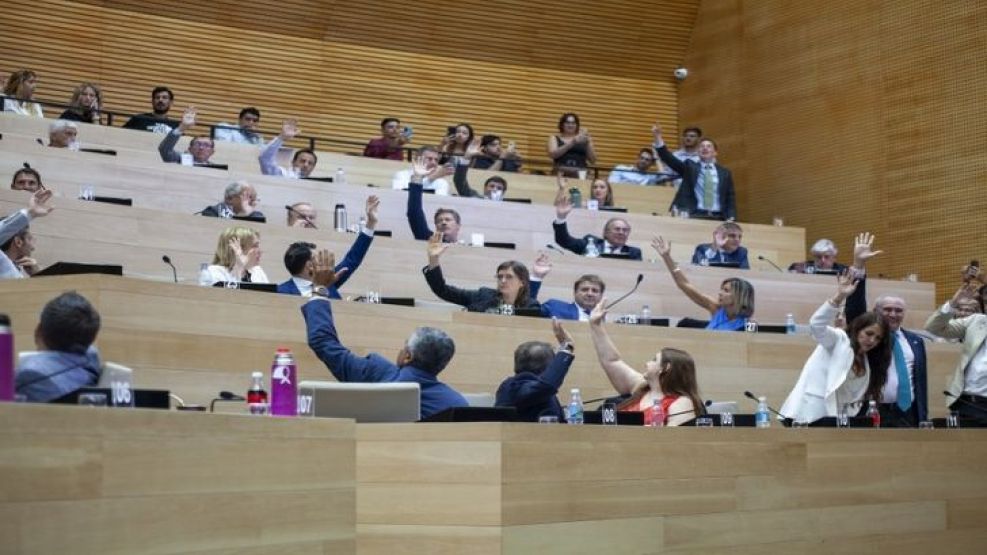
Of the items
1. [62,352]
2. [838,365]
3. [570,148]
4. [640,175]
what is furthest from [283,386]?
[640,175]

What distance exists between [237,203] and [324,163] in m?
2.71

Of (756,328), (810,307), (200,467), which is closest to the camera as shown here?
(200,467)

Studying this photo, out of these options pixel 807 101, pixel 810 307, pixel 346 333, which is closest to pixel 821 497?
pixel 346 333

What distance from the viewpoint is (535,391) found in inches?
214

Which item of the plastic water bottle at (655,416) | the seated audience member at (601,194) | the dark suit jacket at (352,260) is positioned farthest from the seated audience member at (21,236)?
the seated audience member at (601,194)

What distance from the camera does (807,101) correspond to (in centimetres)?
1284

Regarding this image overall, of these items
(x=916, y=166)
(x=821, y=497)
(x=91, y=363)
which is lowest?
(x=821, y=497)

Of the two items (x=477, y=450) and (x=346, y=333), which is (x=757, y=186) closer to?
(x=346, y=333)

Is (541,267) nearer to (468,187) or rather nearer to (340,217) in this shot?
(340,217)

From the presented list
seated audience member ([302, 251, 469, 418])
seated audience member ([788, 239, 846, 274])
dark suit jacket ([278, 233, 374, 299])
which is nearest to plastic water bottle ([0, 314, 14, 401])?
seated audience member ([302, 251, 469, 418])

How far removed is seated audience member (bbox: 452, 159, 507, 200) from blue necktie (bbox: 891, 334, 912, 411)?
4.31m

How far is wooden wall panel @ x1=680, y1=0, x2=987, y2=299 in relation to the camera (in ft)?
37.7

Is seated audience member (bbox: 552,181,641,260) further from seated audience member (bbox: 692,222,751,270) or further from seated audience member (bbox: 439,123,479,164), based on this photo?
seated audience member (bbox: 439,123,479,164)

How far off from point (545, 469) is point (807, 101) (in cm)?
860
